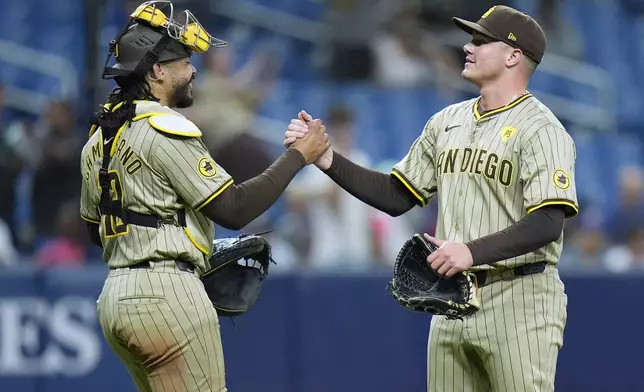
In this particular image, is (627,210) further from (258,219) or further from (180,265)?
(180,265)

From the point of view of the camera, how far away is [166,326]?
4441mm

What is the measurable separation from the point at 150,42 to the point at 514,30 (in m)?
1.52

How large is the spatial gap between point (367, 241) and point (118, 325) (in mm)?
4869

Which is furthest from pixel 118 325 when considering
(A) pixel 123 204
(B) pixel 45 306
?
(B) pixel 45 306

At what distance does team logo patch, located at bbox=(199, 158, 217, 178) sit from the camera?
14.6 ft

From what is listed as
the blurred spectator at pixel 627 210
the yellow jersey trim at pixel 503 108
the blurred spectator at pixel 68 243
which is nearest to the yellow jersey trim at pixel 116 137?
the yellow jersey trim at pixel 503 108

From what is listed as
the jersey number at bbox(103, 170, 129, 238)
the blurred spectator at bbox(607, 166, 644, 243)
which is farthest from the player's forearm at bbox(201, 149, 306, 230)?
the blurred spectator at bbox(607, 166, 644, 243)

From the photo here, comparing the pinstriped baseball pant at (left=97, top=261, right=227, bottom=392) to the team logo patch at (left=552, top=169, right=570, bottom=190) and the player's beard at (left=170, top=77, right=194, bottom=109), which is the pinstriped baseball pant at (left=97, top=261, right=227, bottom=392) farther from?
the team logo patch at (left=552, top=169, right=570, bottom=190)

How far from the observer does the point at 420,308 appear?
4.69 m

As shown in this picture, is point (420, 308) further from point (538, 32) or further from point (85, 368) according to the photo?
point (85, 368)

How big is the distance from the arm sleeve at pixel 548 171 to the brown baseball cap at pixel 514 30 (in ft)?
1.24

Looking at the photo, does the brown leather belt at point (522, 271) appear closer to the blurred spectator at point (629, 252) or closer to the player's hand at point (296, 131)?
the player's hand at point (296, 131)

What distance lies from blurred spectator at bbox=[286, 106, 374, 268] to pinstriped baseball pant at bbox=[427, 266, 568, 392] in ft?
13.2

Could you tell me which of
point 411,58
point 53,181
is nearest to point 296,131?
point 53,181
